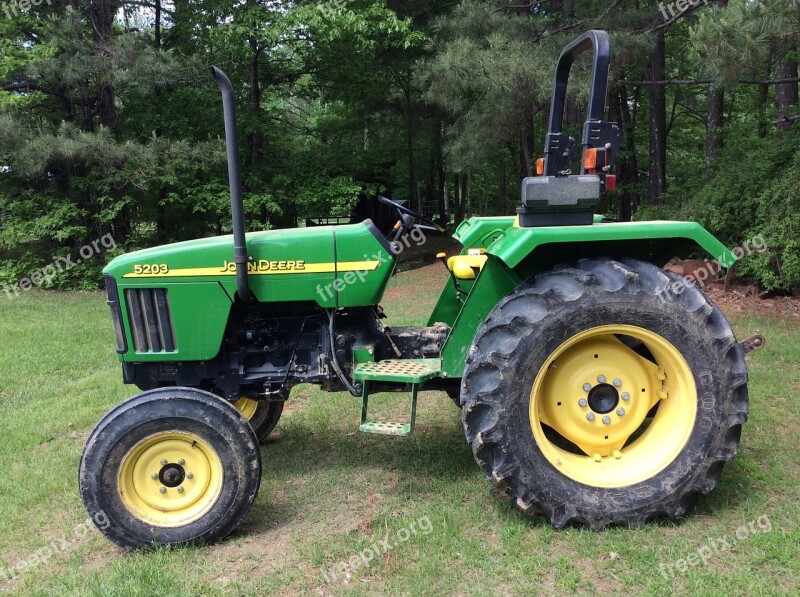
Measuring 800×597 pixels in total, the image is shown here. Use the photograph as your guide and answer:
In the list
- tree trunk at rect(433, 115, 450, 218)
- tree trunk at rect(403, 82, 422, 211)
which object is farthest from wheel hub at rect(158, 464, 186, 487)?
tree trunk at rect(433, 115, 450, 218)

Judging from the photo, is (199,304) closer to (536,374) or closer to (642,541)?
(536,374)

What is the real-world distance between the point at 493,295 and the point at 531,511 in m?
1.02

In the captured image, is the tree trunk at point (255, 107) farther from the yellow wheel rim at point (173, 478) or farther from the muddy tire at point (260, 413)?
the yellow wheel rim at point (173, 478)

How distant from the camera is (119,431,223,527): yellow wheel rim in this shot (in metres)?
2.75

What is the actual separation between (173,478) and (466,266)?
6.25 ft

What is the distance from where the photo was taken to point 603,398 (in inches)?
113

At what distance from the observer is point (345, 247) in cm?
310

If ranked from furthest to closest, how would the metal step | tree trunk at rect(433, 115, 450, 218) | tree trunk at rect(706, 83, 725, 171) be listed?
tree trunk at rect(433, 115, 450, 218), tree trunk at rect(706, 83, 725, 171), the metal step

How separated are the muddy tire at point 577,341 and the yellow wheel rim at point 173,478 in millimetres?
1229

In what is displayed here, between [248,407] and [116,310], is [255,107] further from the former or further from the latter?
[116,310]

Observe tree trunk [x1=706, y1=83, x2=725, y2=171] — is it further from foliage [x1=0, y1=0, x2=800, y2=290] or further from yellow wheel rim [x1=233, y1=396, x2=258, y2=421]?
yellow wheel rim [x1=233, y1=396, x2=258, y2=421]

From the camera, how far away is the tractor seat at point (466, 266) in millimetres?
3498

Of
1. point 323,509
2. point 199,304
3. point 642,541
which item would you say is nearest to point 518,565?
point 642,541

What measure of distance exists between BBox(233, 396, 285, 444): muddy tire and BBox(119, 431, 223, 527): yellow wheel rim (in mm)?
1080
